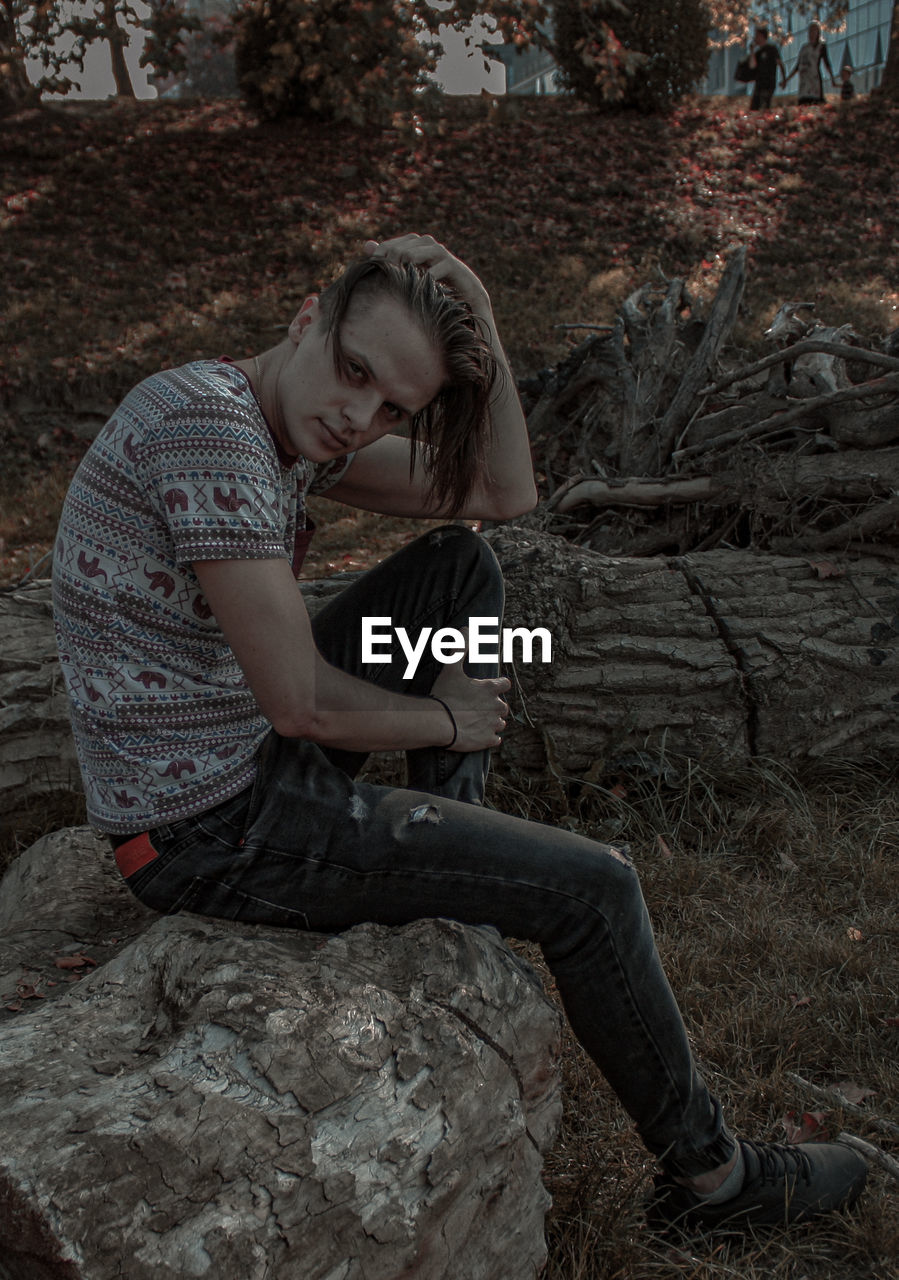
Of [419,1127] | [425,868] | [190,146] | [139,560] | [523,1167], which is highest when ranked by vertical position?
[190,146]

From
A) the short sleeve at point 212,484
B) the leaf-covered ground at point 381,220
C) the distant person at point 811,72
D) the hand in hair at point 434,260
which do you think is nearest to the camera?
the short sleeve at point 212,484

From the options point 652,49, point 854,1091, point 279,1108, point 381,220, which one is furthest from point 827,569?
point 652,49

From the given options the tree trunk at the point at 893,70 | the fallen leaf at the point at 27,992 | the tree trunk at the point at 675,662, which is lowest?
the tree trunk at the point at 675,662

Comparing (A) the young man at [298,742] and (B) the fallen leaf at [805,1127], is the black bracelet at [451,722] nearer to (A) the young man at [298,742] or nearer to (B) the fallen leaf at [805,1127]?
(A) the young man at [298,742]

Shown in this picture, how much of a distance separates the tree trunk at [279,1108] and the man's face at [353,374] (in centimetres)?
99

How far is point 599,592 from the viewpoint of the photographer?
391 centimetres

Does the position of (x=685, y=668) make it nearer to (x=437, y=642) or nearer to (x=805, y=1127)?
(x=437, y=642)

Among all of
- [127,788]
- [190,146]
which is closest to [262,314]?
[190,146]

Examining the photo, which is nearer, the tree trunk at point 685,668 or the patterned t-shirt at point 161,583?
the patterned t-shirt at point 161,583

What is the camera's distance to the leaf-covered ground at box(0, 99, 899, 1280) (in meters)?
2.52

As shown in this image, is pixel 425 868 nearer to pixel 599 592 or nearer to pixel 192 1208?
pixel 192 1208

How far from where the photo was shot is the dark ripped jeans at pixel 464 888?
2070 mm

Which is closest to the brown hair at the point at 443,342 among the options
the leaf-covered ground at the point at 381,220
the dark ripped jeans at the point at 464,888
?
the dark ripped jeans at the point at 464,888

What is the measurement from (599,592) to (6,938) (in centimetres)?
228
